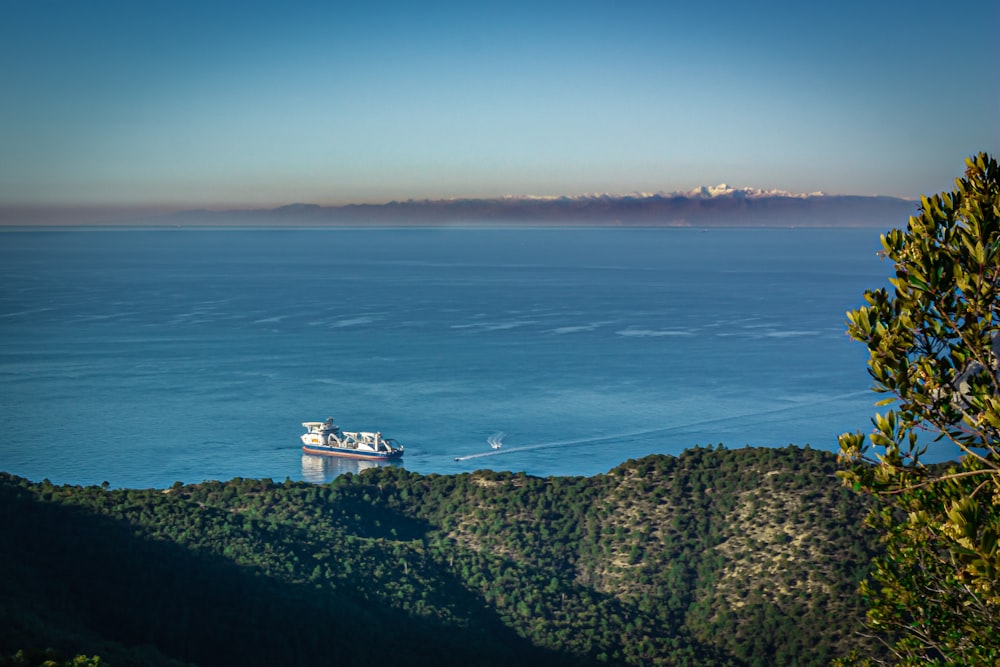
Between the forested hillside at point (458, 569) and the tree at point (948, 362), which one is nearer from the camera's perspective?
the tree at point (948, 362)

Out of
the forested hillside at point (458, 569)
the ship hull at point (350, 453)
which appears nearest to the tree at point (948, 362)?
the forested hillside at point (458, 569)

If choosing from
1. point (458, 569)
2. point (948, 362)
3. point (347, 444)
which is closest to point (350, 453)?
point (347, 444)

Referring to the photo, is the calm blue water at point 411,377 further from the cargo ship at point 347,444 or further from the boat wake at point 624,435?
the cargo ship at point 347,444

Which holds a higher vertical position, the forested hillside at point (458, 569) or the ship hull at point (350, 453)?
the forested hillside at point (458, 569)

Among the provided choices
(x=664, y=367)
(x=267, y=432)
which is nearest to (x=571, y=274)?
(x=664, y=367)

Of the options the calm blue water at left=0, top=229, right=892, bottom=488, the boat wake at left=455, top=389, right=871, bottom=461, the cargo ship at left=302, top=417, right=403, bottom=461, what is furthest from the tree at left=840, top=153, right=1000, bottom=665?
the cargo ship at left=302, top=417, right=403, bottom=461

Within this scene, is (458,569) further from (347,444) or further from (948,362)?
(948,362)
